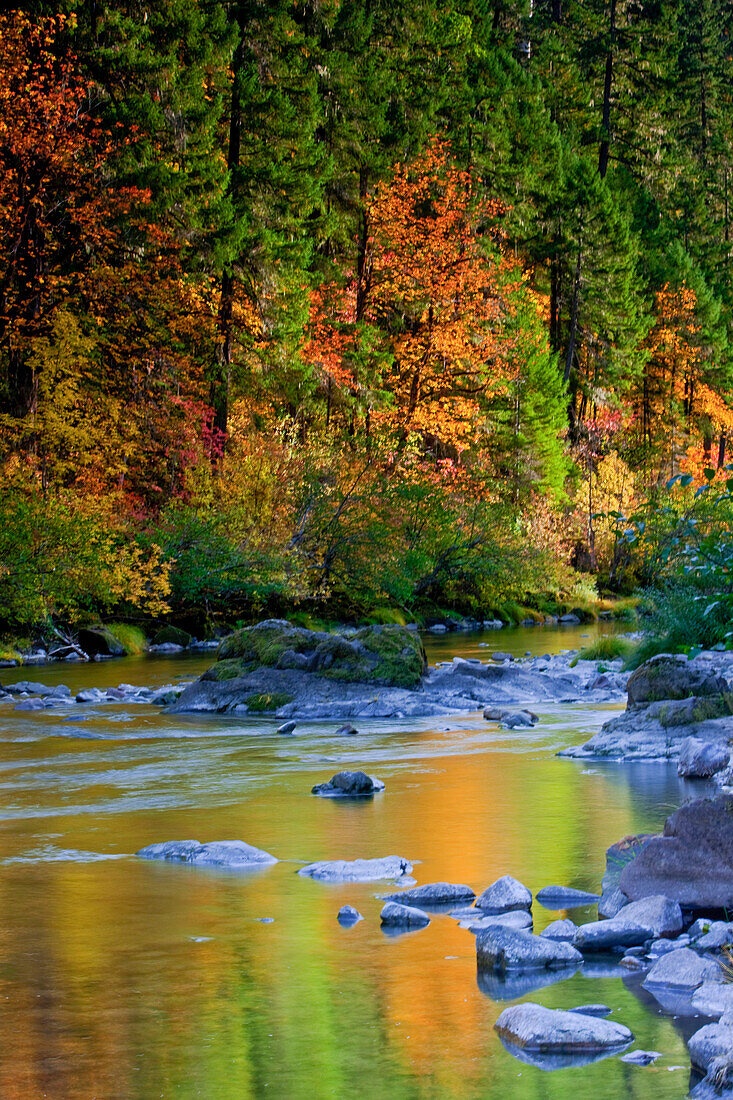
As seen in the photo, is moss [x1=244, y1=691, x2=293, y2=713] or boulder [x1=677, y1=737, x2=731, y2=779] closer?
boulder [x1=677, y1=737, x2=731, y2=779]

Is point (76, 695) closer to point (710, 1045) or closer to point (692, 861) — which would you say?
point (692, 861)

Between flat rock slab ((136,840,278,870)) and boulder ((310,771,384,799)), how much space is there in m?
2.12

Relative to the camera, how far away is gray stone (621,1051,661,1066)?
488 centimetres

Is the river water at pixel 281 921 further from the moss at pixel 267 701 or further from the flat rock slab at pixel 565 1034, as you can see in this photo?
the moss at pixel 267 701

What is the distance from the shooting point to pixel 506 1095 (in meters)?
4.62

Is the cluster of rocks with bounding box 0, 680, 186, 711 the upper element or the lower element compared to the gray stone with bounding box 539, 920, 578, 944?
lower

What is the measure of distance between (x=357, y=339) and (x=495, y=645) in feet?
44.3

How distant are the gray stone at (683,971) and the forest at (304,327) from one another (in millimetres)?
3710

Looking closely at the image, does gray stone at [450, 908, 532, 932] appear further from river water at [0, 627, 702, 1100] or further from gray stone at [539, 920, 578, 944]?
gray stone at [539, 920, 578, 944]

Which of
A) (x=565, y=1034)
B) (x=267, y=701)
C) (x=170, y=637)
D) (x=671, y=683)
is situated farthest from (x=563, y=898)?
(x=170, y=637)

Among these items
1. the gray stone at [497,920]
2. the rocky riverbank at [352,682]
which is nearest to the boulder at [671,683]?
the rocky riverbank at [352,682]

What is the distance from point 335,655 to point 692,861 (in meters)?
11.2

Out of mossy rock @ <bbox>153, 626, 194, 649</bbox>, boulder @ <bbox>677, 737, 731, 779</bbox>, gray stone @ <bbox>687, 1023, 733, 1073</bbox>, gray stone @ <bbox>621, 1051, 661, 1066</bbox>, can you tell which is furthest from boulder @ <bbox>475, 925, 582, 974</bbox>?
mossy rock @ <bbox>153, 626, 194, 649</bbox>

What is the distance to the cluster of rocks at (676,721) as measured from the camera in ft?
36.4
